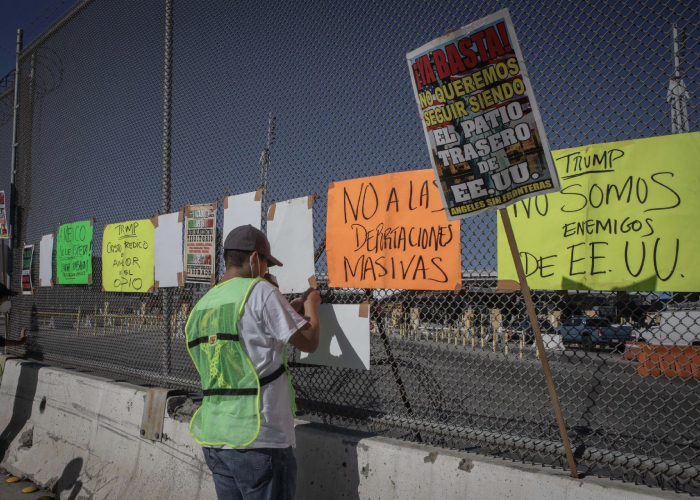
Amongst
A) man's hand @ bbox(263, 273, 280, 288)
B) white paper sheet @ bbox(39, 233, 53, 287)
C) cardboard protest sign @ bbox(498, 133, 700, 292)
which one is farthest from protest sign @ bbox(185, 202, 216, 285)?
white paper sheet @ bbox(39, 233, 53, 287)

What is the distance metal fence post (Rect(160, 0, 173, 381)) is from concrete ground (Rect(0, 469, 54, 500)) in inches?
58.2

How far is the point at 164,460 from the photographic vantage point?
12.3ft

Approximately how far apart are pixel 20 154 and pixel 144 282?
476 centimetres

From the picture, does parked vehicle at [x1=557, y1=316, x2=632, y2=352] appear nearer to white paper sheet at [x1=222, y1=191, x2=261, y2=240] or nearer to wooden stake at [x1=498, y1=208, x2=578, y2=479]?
wooden stake at [x1=498, y1=208, x2=578, y2=479]

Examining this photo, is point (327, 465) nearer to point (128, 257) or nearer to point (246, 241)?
point (246, 241)

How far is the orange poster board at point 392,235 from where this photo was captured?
270 centimetres

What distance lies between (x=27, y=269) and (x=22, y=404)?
2.17 m

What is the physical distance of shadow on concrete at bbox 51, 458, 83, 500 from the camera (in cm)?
431

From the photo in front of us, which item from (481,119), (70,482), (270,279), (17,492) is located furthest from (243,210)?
(17,492)

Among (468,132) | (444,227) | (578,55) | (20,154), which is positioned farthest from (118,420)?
(20,154)

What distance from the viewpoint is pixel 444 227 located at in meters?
2.70

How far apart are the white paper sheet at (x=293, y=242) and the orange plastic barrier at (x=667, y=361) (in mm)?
1926

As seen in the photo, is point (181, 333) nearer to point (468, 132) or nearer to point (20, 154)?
point (468, 132)

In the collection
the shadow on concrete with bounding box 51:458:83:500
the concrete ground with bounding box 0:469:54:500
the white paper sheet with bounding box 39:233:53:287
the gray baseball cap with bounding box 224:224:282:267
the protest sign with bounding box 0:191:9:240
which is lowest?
the concrete ground with bounding box 0:469:54:500
